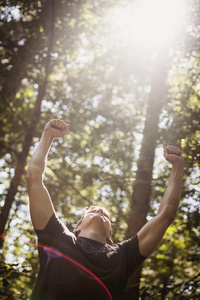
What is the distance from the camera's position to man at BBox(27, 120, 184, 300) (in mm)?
2191

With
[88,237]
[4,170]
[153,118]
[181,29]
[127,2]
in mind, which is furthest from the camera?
[4,170]

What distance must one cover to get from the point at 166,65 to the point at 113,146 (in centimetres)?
275

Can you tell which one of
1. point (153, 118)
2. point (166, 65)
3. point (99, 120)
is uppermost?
point (166, 65)

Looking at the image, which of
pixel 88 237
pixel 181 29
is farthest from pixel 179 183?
pixel 181 29

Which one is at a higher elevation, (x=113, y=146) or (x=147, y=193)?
(x=113, y=146)

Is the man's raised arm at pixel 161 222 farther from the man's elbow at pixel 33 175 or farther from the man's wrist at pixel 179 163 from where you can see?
the man's elbow at pixel 33 175

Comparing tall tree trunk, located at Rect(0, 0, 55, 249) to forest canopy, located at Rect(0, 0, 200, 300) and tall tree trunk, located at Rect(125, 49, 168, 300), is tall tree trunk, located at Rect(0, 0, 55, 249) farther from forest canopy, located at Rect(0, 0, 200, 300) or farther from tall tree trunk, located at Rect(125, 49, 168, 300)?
tall tree trunk, located at Rect(125, 49, 168, 300)

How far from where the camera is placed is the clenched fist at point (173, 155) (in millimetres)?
2951

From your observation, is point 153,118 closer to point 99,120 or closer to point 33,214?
point 99,120

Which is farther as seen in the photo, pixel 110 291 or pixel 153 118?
pixel 153 118

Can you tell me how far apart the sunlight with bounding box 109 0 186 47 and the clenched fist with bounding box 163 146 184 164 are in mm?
5152

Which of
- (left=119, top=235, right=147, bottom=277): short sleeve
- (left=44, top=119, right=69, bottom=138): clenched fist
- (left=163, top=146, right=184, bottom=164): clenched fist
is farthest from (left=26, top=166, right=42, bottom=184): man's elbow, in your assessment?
(left=163, top=146, right=184, bottom=164): clenched fist

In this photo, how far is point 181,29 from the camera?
699 cm

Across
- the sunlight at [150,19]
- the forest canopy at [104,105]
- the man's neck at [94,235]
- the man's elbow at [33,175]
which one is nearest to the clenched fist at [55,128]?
the man's elbow at [33,175]
